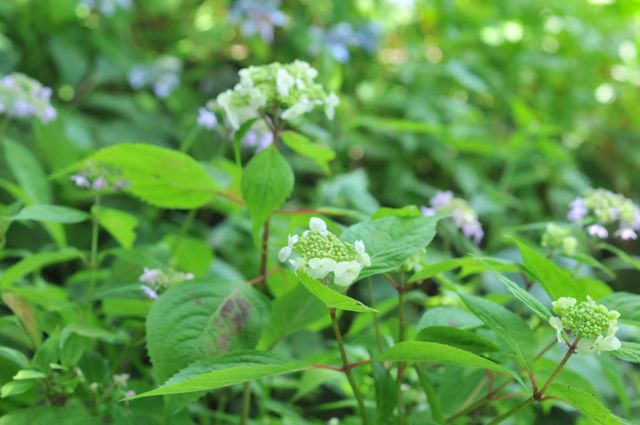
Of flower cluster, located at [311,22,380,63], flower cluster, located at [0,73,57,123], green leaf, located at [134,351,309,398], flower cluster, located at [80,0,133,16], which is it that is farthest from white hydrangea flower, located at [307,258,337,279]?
flower cluster, located at [80,0,133,16]

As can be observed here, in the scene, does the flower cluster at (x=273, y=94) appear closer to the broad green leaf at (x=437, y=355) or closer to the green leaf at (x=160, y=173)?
the green leaf at (x=160, y=173)

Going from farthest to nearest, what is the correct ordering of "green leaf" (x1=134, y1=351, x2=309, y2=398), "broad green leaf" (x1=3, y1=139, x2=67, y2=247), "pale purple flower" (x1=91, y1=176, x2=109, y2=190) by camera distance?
"broad green leaf" (x1=3, y1=139, x2=67, y2=247)
"pale purple flower" (x1=91, y1=176, x2=109, y2=190)
"green leaf" (x1=134, y1=351, x2=309, y2=398)

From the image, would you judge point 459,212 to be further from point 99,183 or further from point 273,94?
point 99,183

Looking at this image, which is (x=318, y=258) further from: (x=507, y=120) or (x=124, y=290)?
(x=507, y=120)

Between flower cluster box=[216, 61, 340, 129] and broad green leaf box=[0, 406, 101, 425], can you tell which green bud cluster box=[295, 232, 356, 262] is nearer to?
flower cluster box=[216, 61, 340, 129]

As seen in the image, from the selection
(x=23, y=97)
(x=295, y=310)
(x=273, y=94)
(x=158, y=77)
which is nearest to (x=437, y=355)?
(x=295, y=310)

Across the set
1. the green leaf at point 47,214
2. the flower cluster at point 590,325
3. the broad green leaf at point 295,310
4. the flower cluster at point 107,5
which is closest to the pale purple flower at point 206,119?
the green leaf at point 47,214
